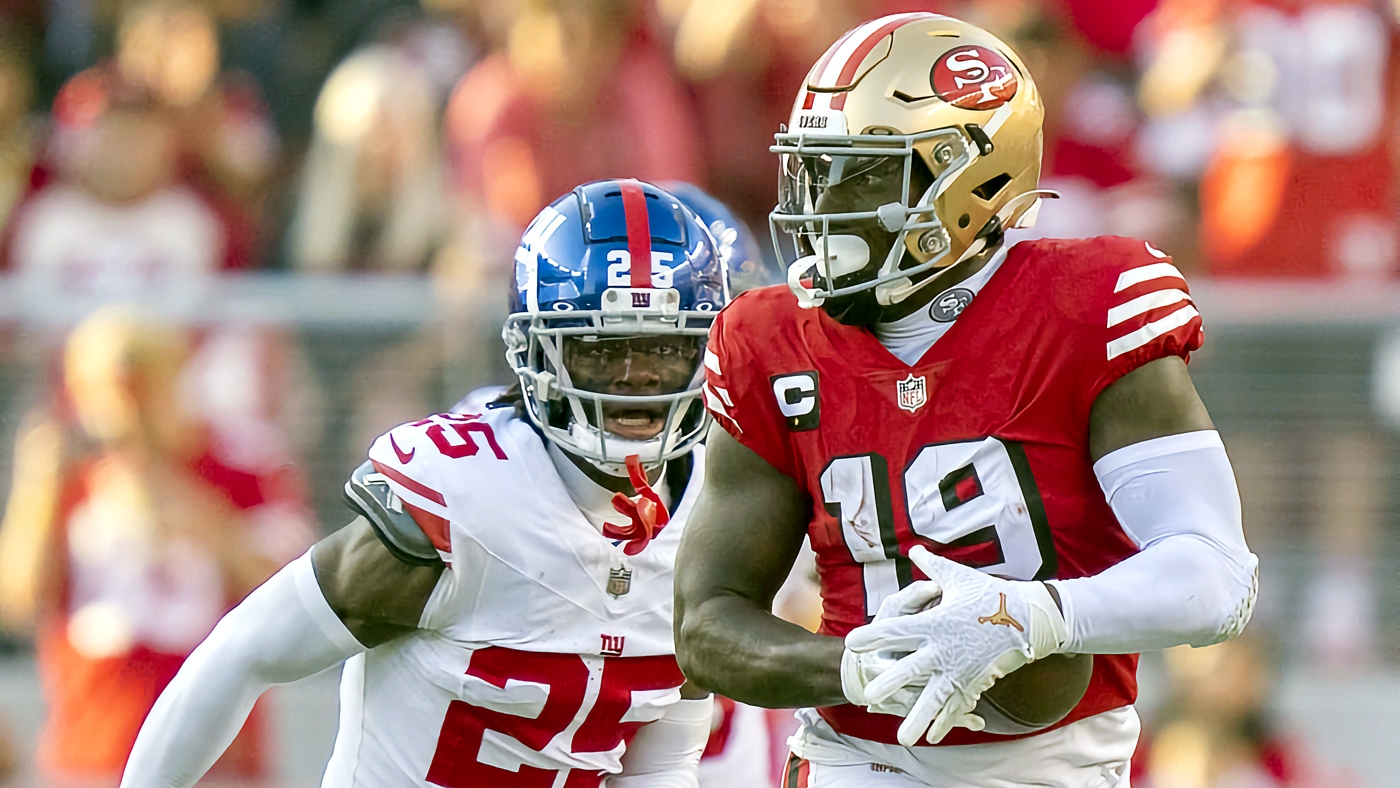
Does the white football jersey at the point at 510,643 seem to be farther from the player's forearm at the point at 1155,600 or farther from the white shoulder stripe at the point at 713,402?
the player's forearm at the point at 1155,600

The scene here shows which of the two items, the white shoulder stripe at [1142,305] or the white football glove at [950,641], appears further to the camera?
the white shoulder stripe at [1142,305]

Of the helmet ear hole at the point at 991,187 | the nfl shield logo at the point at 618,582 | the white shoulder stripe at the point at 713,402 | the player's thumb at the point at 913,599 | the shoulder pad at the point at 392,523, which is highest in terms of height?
the helmet ear hole at the point at 991,187

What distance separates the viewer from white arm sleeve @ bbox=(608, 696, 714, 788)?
2771mm

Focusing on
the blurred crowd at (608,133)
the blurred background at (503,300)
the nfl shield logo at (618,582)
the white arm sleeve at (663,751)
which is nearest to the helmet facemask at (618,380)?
the nfl shield logo at (618,582)

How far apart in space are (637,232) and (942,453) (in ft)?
2.83

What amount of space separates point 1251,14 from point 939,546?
3537 mm

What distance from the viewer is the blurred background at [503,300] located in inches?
189

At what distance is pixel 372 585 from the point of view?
2586 millimetres

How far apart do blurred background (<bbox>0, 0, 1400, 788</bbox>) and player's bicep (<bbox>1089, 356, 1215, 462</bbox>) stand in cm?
289

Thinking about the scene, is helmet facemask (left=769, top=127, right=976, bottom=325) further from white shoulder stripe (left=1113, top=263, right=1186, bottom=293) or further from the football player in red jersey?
white shoulder stripe (left=1113, top=263, right=1186, bottom=293)

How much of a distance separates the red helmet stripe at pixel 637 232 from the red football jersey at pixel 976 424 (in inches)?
21.3

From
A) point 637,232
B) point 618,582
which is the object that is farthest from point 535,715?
point 637,232

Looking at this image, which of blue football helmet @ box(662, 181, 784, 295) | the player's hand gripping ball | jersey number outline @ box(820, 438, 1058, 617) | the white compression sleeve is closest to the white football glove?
the player's hand gripping ball

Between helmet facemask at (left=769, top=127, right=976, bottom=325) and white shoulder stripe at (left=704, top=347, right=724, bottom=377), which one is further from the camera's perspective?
white shoulder stripe at (left=704, top=347, right=724, bottom=377)
